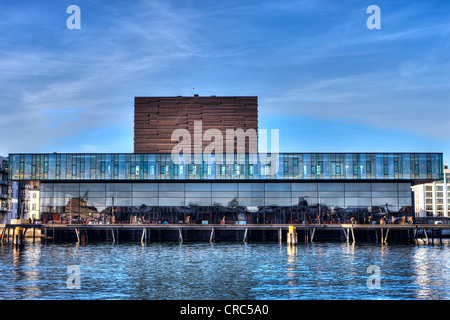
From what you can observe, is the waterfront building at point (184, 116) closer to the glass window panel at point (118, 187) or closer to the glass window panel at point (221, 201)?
the glass window panel at point (118, 187)

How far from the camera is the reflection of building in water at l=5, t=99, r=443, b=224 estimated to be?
108m

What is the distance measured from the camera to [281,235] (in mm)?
106062

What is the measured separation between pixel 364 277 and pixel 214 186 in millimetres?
64998

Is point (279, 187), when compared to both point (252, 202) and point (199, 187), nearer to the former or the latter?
point (252, 202)

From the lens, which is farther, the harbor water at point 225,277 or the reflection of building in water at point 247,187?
the reflection of building in water at point 247,187

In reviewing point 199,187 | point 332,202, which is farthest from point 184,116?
point 332,202

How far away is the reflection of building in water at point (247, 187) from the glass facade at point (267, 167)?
0.20m

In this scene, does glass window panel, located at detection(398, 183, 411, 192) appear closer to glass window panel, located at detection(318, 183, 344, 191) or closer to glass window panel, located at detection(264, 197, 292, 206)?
glass window panel, located at detection(318, 183, 344, 191)

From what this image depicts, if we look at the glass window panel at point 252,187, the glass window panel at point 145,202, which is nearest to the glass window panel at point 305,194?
the glass window panel at point 252,187

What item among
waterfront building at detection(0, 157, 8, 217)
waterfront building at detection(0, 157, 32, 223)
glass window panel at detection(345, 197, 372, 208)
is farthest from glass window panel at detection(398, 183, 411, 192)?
waterfront building at detection(0, 157, 8, 217)

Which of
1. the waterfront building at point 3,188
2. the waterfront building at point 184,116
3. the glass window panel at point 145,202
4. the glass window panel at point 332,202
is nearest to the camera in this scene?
the glass window panel at point 332,202

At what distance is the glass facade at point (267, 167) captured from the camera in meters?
108
